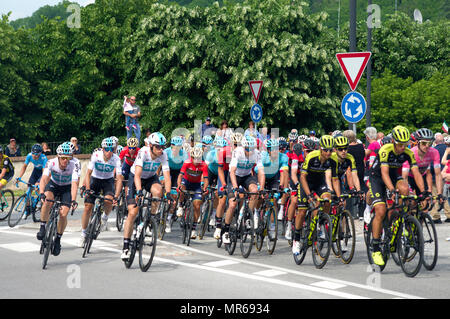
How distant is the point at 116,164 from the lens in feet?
40.6

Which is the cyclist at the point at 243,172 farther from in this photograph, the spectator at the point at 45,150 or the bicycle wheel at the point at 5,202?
the spectator at the point at 45,150

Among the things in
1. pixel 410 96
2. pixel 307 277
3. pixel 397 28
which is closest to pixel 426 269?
pixel 307 277

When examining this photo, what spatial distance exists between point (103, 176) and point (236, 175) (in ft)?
7.71

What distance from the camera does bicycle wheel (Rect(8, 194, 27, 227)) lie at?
664 inches

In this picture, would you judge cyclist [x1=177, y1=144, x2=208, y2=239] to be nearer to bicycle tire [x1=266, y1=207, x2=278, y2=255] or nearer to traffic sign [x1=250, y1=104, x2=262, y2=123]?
bicycle tire [x1=266, y1=207, x2=278, y2=255]

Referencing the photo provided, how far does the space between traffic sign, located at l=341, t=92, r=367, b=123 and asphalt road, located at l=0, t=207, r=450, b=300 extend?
3066mm

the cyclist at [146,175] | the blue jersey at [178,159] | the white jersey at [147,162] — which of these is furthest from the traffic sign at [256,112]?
the white jersey at [147,162]

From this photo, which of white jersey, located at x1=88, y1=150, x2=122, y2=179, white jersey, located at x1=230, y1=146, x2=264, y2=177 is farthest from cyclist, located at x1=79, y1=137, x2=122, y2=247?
white jersey, located at x1=230, y1=146, x2=264, y2=177

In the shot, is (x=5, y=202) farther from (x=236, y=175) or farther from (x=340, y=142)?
(x=340, y=142)

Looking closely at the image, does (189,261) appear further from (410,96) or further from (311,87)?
(410,96)

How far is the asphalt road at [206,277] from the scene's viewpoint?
8.38 m

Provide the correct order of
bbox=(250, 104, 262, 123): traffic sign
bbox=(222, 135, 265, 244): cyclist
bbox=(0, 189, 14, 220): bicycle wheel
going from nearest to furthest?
bbox=(222, 135, 265, 244): cyclist → bbox=(0, 189, 14, 220): bicycle wheel → bbox=(250, 104, 262, 123): traffic sign

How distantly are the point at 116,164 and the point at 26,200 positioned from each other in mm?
5473

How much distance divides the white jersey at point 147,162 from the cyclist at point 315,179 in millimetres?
2166
